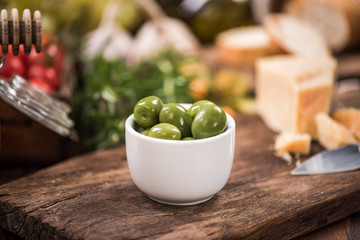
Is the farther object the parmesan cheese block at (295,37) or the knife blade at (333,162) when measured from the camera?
the parmesan cheese block at (295,37)

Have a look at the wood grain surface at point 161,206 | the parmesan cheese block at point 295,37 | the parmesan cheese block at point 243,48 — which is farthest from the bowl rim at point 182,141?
the parmesan cheese block at point 243,48

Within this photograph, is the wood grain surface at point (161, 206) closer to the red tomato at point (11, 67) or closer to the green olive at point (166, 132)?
the green olive at point (166, 132)

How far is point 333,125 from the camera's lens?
3.99 ft

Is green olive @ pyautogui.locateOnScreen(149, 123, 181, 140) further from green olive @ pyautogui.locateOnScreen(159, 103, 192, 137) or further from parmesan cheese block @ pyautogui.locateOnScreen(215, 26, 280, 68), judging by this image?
parmesan cheese block @ pyautogui.locateOnScreen(215, 26, 280, 68)

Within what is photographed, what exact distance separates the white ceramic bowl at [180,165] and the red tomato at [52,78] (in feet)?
1.73

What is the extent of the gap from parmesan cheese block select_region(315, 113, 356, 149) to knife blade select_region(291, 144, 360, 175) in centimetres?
4

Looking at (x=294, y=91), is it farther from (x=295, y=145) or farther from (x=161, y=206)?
(x=161, y=206)

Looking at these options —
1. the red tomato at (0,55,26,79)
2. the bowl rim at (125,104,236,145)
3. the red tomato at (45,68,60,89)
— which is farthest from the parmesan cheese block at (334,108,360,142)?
the red tomato at (0,55,26,79)

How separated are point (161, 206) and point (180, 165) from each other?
0.40ft

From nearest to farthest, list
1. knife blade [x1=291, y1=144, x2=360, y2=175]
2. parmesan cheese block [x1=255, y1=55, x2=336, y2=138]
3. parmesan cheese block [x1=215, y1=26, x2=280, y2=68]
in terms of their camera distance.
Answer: knife blade [x1=291, y1=144, x2=360, y2=175] → parmesan cheese block [x1=255, y1=55, x2=336, y2=138] → parmesan cheese block [x1=215, y1=26, x2=280, y2=68]

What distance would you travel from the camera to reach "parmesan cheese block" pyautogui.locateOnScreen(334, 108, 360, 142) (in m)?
1.26

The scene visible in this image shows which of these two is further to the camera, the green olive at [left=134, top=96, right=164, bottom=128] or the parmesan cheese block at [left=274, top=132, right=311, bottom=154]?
the parmesan cheese block at [left=274, top=132, right=311, bottom=154]

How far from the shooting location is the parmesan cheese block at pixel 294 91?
132 cm

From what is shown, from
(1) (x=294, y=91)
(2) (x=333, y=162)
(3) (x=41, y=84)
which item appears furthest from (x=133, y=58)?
(2) (x=333, y=162)
